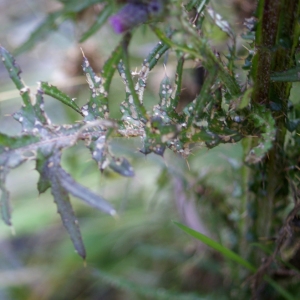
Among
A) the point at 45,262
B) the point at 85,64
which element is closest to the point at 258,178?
the point at 85,64

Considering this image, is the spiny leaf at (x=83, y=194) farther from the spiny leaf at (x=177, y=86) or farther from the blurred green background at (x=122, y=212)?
the blurred green background at (x=122, y=212)

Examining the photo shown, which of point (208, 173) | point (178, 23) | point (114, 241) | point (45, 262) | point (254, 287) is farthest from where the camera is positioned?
point (45, 262)

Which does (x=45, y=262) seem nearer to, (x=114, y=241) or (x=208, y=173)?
(x=114, y=241)

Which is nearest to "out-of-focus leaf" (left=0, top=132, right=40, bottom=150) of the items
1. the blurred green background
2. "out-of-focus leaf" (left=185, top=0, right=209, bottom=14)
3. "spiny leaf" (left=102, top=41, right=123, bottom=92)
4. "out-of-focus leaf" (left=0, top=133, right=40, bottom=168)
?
"out-of-focus leaf" (left=0, top=133, right=40, bottom=168)

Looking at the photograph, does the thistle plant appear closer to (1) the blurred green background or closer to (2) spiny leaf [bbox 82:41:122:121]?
(2) spiny leaf [bbox 82:41:122:121]

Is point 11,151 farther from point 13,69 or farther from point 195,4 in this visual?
point 195,4

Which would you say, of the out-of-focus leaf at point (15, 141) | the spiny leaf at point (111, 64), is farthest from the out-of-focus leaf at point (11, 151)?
the spiny leaf at point (111, 64)
